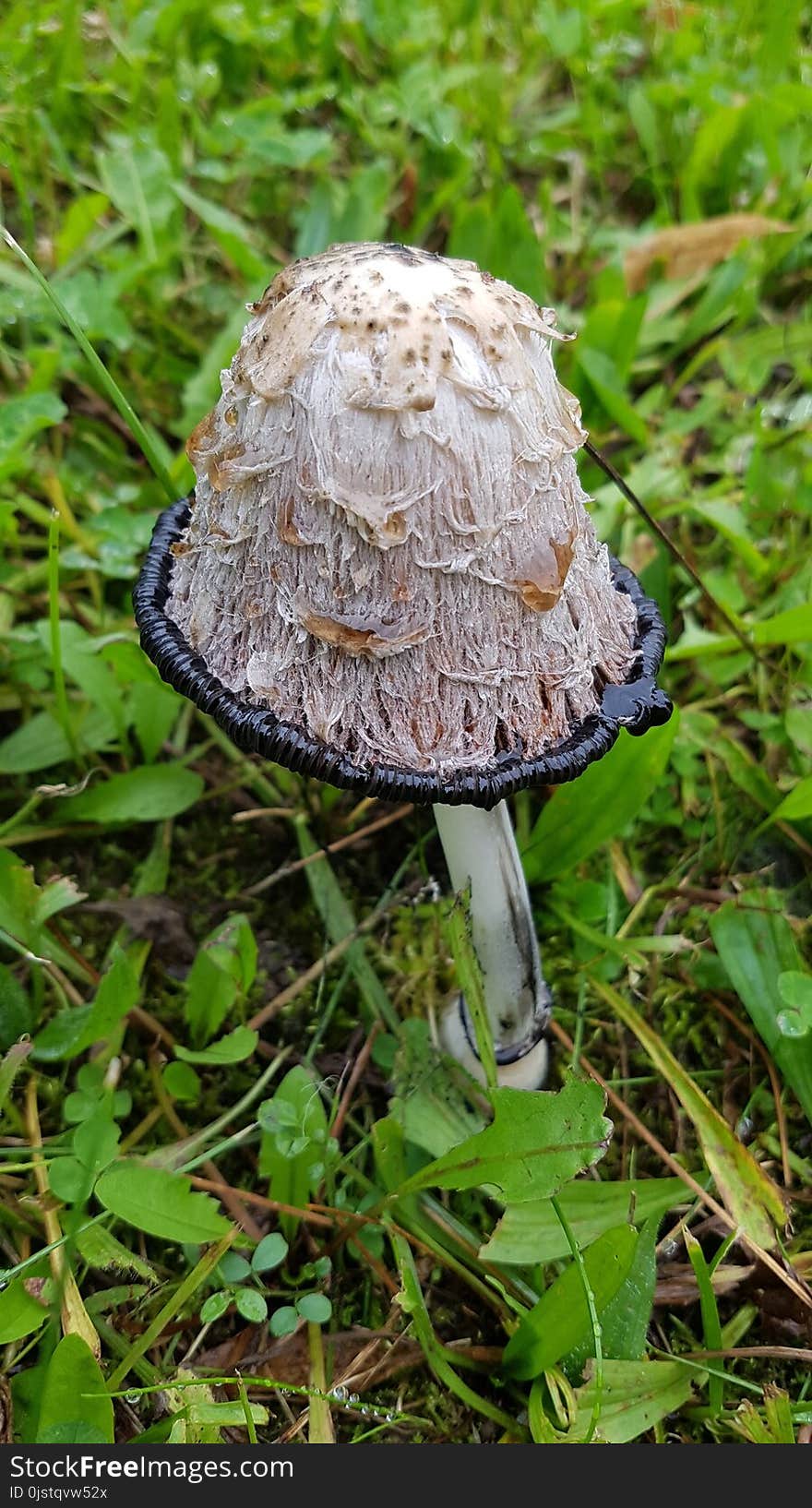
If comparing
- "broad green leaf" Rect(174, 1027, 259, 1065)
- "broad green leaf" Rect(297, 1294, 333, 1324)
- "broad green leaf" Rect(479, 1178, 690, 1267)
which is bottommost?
"broad green leaf" Rect(297, 1294, 333, 1324)

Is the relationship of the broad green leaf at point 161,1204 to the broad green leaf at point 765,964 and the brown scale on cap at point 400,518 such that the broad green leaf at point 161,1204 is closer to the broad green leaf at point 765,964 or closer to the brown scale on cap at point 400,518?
the brown scale on cap at point 400,518

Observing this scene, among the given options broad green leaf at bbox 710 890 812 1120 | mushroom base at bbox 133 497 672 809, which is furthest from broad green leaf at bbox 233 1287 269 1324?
broad green leaf at bbox 710 890 812 1120

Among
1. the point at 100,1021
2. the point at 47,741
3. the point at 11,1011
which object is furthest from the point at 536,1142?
the point at 47,741

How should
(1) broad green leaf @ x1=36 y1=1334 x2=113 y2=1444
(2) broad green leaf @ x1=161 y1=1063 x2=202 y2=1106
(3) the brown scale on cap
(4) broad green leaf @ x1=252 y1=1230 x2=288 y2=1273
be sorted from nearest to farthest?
(3) the brown scale on cap, (1) broad green leaf @ x1=36 y1=1334 x2=113 y2=1444, (4) broad green leaf @ x1=252 y1=1230 x2=288 y2=1273, (2) broad green leaf @ x1=161 y1=1063 x2=202 y2=1106

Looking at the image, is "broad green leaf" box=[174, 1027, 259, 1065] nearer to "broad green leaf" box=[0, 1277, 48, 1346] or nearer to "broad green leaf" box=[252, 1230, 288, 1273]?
"broad green leaf" box=[252, 1230, 288, 1273]

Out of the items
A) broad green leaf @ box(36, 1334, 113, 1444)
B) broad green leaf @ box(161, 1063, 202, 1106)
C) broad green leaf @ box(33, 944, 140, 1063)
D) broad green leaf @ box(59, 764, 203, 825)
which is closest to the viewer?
broad green leaf @ box(36, 1334, 113, 1444)

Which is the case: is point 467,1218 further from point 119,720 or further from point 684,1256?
point 119,720

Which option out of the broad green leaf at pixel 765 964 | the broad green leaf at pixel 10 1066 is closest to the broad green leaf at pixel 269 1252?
the broad green leaf at pixel 10 1066

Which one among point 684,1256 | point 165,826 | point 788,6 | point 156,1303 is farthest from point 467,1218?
point 788,6

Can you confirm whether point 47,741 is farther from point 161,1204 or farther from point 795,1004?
point 795,1004
